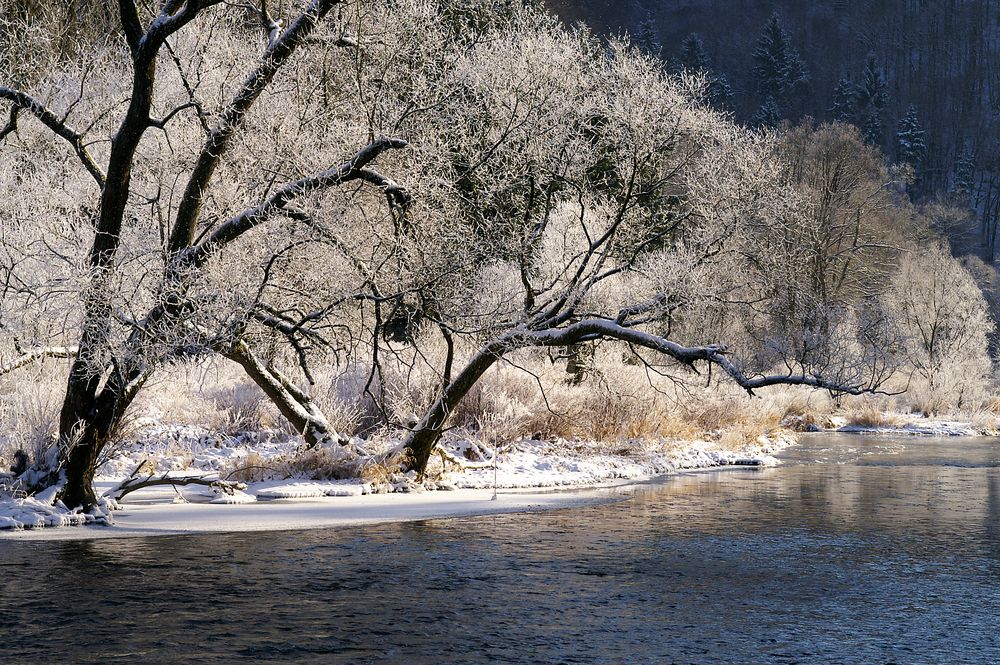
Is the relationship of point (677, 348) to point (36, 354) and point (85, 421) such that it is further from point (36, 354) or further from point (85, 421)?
point (36, 354)

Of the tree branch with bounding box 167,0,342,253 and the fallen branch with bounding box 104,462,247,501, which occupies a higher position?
the tree branch with bounding box 167,0,342,253

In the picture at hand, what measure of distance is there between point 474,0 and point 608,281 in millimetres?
8348

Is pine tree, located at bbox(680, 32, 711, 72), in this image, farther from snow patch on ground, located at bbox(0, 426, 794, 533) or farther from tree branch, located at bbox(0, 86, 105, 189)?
tree branch, located at bbox(0, 86, 105, 189)

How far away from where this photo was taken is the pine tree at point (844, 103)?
277ft

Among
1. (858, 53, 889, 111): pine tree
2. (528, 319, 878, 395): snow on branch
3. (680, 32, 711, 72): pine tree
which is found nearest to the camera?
(528, 319, 878, 395): snow on branch

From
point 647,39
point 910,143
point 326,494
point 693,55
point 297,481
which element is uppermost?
point 647,39

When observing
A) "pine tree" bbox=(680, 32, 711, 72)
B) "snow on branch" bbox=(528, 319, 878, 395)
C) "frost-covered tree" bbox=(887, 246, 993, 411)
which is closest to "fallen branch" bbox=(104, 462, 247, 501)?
"snow on branch" bbox=(528, 319, 878, 395)

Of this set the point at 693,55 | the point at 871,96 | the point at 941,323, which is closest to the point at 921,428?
the point at 941,323

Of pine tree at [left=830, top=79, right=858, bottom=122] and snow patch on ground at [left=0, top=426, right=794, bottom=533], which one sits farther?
pine tree at [left=830, top=79, right=858, bottom=122]

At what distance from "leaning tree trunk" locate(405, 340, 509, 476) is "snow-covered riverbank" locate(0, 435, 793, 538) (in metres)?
0.43

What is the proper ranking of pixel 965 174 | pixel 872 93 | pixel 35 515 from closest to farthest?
1. pixel 35 515
2. pixel 965 174
3. pixel 872 93

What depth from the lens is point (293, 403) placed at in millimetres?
15672

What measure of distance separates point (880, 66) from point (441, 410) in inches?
4030

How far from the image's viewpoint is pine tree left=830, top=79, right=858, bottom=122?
84375mm
